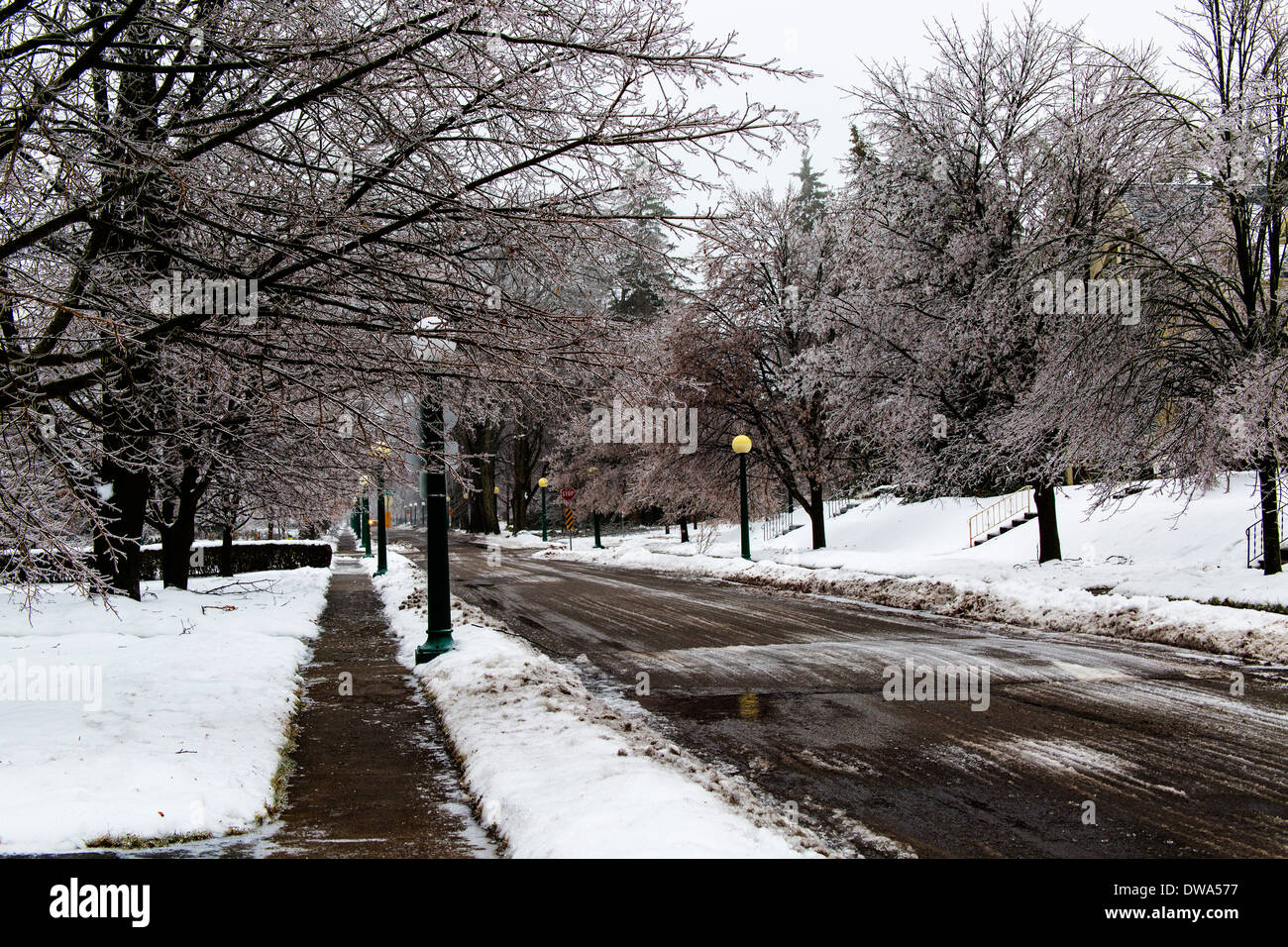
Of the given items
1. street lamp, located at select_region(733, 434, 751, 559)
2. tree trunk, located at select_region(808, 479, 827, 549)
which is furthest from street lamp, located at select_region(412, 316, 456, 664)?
tree trunk, located at select_region(808, 479, 827, 549)

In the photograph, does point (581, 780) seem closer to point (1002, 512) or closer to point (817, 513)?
point (817, 513)

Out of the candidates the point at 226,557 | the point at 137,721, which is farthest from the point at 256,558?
the point at 137,721

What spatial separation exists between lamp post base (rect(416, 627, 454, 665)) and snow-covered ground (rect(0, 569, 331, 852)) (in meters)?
1.31

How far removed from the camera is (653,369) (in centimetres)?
665

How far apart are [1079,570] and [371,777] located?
45.9 feet

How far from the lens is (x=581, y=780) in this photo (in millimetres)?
4754

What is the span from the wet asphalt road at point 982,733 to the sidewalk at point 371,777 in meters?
1.85

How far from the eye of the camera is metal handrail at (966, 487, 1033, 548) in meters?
25.0

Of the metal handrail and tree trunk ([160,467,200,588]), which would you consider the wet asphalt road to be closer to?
tree trunk ([160,467,200,588])

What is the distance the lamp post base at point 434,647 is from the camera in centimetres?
948

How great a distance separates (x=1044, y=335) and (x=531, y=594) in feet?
37.9

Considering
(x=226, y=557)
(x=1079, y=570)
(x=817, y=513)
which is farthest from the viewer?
(x=817, y=513)

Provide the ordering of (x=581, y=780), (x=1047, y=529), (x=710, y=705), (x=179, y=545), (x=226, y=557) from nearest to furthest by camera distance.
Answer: (x=581, y=780), (x=710, y=705), (x=179, y=545), (x=1047, y=529), (x=226, y=557)
